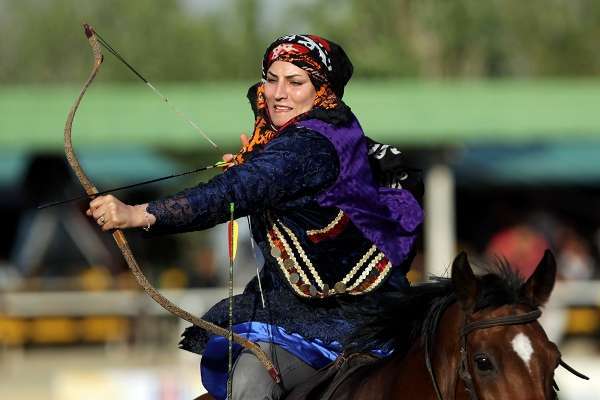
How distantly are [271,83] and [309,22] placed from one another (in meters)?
23.4

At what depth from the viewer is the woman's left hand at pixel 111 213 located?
3.91 m

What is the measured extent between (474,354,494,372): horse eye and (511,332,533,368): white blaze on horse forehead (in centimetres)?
8

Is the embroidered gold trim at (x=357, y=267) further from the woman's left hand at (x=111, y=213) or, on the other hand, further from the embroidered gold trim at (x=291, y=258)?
the woman's left hand at (x=111, y=213)

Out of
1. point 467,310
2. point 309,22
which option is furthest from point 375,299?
point 309,22

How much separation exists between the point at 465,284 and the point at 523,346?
0.27 meters

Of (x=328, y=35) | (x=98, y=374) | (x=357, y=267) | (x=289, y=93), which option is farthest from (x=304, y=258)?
(x=328, y=35)

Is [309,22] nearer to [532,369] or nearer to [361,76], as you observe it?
[361,76]

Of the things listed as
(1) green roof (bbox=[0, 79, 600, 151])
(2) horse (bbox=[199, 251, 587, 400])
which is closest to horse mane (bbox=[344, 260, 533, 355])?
(2) horse (bbox=[199, 251, 587, 400])

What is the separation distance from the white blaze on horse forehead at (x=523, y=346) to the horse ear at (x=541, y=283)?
0.20 metres

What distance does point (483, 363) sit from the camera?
3.79m

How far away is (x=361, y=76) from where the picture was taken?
83.4 feet

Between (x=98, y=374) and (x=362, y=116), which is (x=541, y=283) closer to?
(x=98, y=374)

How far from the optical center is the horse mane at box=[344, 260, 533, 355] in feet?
13.0

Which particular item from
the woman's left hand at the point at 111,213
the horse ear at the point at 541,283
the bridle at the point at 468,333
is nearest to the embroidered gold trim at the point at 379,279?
the bridle at the point at 468,333
